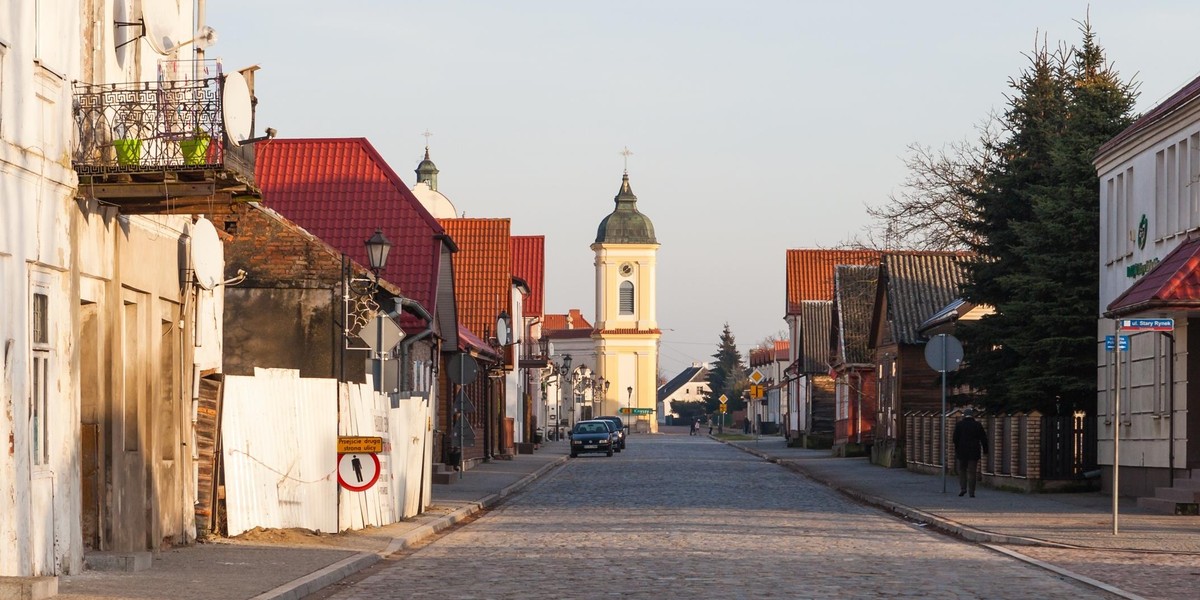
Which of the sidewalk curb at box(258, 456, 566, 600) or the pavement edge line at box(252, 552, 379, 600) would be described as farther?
the sidewalk curb at box(258, 456, 566, 600)

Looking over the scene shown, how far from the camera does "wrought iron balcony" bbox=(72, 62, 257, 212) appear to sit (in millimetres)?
16391

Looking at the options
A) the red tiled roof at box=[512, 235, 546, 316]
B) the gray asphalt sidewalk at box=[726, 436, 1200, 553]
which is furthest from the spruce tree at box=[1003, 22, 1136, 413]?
the red tiled roof at box=[512, 235, 546, 316]

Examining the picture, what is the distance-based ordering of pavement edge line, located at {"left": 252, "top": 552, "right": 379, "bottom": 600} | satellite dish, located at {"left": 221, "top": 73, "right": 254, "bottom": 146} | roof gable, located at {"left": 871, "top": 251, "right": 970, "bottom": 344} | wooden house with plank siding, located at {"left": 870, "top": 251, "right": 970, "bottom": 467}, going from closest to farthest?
pavement edge line, located at {"left": 252, "top": 552, "right": 379, "bottom": 600}
satellite dish, located at {"left": 221, "top": 73, "right": 254, "bottom": 146}
wooden house with plank siding, located at {"left": 870, "top": 251, "right": 970, "bottom": 467}
roof gable, located at {"left": 871, "top": 251, "right": 970, "bottom": 344}

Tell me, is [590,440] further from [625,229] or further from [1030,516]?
[625,229]

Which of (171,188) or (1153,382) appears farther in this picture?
(1153,382)

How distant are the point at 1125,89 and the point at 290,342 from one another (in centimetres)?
1728

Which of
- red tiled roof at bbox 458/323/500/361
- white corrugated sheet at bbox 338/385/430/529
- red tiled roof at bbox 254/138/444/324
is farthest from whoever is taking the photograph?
red tiled roof at bbox 458/323/500/361

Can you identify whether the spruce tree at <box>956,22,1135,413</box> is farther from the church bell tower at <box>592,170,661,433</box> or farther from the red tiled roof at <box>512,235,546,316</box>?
the church bell tower at <box>592,170,661,433</box>

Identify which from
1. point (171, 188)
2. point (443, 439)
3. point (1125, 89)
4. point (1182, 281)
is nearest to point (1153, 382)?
point (1182, 281)

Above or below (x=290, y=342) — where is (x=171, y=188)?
above

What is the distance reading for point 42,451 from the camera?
610 inches

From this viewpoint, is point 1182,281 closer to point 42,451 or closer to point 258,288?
point 258,288

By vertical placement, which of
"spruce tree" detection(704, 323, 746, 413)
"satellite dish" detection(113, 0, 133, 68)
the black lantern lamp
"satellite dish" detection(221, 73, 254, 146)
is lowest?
"spruce tree" detection(704, 323, 746, 413)

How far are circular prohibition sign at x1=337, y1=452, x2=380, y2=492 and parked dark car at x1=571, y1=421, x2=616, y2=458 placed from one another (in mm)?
42813
